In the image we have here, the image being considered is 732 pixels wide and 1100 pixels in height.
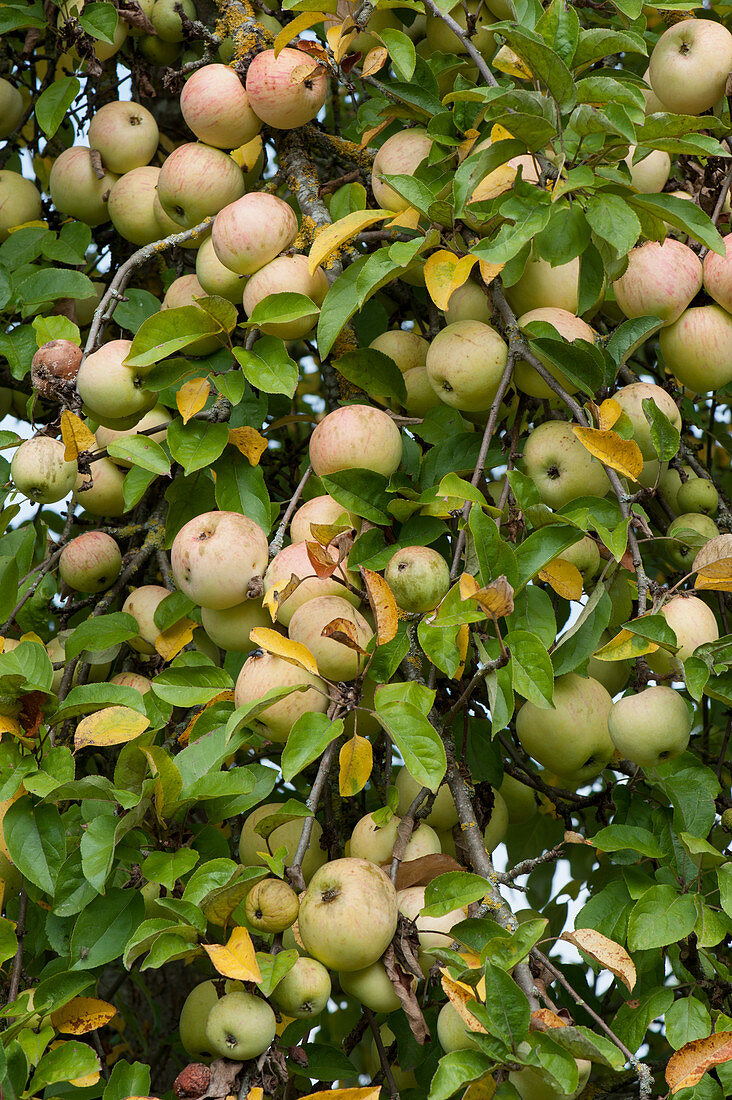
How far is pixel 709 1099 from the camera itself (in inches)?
43.8

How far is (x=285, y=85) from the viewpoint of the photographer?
5.85 feet

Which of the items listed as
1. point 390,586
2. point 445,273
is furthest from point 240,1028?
point 445,273

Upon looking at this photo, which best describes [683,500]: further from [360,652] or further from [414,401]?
[360,652]

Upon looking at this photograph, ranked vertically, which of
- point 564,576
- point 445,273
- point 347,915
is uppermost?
point 445,273

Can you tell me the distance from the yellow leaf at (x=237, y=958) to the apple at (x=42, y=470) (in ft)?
2.52

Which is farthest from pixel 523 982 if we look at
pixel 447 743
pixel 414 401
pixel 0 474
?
pixel 0 474

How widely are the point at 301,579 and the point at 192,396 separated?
397mm

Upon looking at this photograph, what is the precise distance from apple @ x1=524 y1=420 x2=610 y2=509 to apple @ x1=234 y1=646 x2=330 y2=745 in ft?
1.46

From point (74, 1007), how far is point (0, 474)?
1.00 metres

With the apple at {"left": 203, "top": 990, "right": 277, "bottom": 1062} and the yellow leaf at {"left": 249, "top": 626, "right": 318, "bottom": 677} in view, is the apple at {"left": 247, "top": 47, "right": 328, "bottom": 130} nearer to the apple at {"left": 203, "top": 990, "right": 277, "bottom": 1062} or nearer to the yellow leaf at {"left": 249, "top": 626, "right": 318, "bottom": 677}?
the yellow leaf at {"left": 249, "top": 626, "right": 318, "bottom": 677}

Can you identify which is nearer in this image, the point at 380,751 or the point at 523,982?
the point at 523,982

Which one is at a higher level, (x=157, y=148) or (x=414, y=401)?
(x=157, y=148)

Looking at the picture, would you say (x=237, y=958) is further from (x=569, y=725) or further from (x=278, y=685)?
(x=569, y=725)

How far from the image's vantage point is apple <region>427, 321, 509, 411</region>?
153 cm
